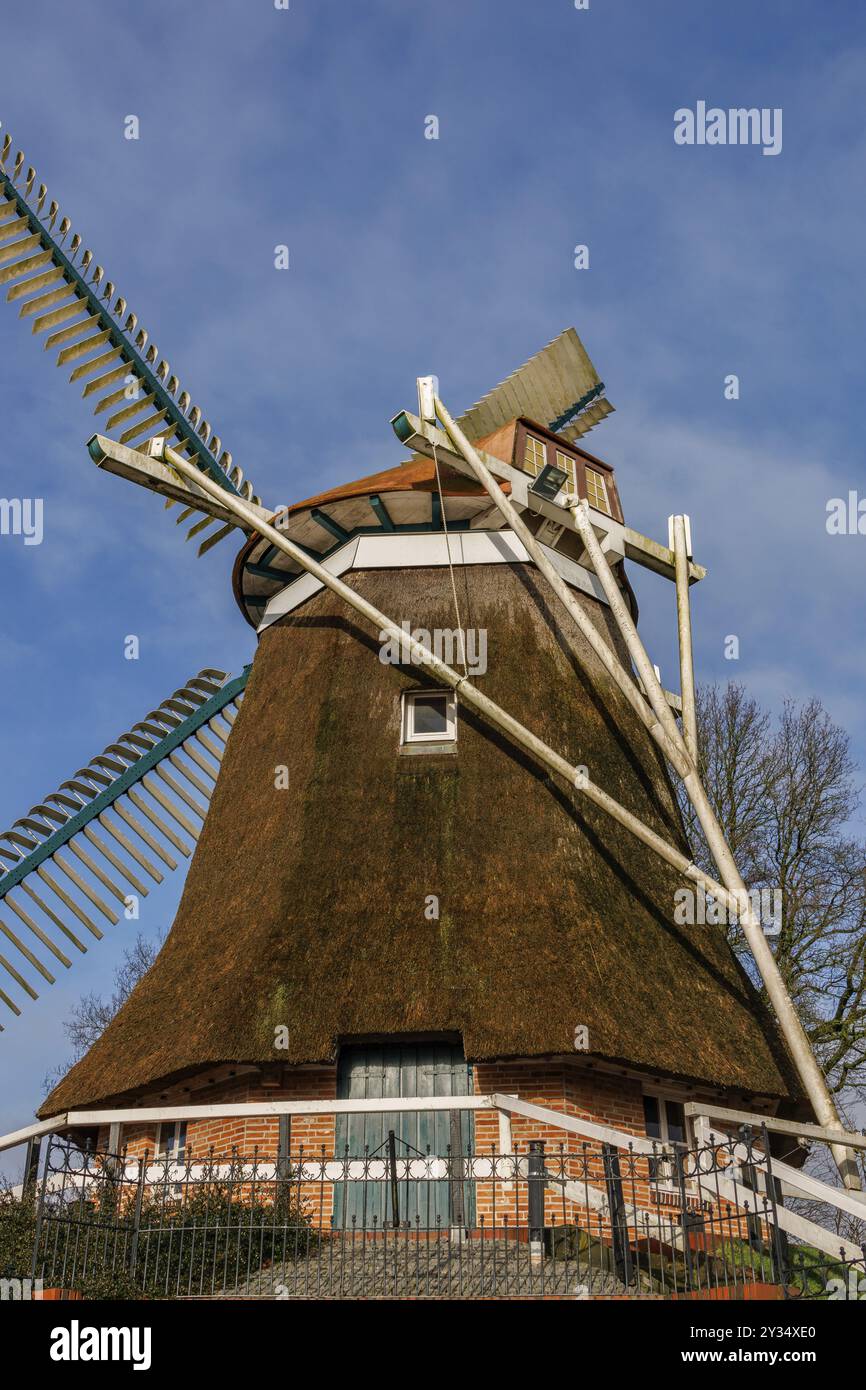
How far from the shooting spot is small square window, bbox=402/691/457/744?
14172 millimetres

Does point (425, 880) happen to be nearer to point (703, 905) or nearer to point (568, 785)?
point (568, 785)

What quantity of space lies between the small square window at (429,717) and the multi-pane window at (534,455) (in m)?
3.21

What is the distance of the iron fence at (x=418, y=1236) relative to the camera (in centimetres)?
897

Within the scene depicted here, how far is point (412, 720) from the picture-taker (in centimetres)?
1442

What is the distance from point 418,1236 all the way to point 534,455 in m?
9.86

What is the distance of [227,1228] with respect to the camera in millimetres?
9305

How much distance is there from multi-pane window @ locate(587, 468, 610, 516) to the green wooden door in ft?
24.9

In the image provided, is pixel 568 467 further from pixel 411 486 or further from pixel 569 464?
pixel 411 486

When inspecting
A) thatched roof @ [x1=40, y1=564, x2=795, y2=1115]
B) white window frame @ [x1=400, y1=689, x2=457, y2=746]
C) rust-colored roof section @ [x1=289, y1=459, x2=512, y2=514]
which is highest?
rust-colored roof section @ [x1=289, y1=459, x2=512, y2=514]

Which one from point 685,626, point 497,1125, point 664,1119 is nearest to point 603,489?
point 685,626

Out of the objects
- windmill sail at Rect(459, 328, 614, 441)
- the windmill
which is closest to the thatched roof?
the windmill

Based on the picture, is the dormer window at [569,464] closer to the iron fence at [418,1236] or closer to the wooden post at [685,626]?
the wooden post at [685,626]

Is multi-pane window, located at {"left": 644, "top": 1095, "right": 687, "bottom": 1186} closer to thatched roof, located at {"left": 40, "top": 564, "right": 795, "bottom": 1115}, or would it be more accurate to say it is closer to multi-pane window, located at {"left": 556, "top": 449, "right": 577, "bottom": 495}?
thatched roof, located at {"left": 40, "top": 564, "right": 795, "bottom": 1115}
